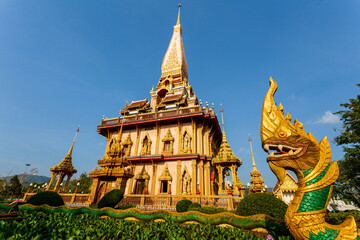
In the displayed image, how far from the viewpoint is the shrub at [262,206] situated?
6.06 m

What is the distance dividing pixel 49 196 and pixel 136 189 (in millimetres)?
8075

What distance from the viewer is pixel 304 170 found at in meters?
3.00

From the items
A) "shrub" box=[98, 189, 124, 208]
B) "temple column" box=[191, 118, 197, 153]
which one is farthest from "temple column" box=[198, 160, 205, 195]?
"shrub" box=[98, 189, 124, 208]

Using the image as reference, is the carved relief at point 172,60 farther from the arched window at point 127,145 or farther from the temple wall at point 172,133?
the arched window at point 127,145

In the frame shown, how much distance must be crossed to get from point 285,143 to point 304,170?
571 mm

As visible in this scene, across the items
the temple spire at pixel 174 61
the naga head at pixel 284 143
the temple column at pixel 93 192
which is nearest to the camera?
the naga head at pixel 284 143

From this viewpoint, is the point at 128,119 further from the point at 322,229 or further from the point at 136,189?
the point at 322,229

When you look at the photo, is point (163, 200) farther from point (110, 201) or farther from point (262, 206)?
point (262, 206)

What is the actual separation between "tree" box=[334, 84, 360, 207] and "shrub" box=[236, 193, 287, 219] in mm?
12230

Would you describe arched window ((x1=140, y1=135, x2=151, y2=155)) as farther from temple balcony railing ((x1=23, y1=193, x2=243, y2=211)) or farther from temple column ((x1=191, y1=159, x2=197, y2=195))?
temple balcony railing ((x1=23, y1=193, x2=243, y2=211))

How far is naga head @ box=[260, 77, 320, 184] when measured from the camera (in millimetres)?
3016

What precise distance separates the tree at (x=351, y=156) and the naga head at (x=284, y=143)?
1514cm

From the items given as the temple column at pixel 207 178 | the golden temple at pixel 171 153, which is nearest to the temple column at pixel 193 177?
the golden temple at pixel 171 153

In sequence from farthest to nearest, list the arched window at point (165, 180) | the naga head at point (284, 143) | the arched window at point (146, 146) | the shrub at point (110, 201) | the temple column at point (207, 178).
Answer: the arched window at point (146, 146), the arched window at point (165, 180), the temple column at point (207, 178), the shrub at point (110, 201), the naga head at point (284, 143)
